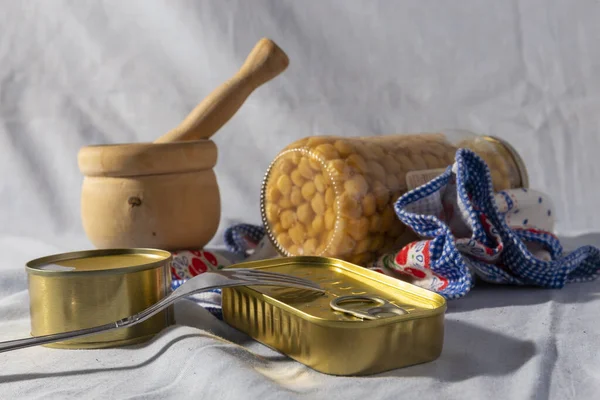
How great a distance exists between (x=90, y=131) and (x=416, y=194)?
1048mm

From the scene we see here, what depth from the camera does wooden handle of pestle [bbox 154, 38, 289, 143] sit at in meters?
1.33

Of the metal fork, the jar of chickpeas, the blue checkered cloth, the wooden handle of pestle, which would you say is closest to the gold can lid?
the jar of chickpeas

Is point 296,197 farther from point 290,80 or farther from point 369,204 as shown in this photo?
point 290,80

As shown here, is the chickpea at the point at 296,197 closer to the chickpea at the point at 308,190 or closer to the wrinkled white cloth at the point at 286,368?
the chickpea at the point at 308,190

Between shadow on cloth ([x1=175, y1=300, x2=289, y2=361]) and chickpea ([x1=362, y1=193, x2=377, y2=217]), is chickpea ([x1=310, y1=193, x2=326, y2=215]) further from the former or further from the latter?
shadow on cloth ([x1=175, y1=300, x2=289, y2=361])

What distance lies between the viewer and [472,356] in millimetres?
816

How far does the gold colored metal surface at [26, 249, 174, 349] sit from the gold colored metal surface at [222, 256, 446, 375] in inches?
4.0

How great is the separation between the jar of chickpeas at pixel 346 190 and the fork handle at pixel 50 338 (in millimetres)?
444

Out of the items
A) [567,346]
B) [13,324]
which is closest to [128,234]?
[13,324]

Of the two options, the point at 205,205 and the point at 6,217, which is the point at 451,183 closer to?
the point at 205,205

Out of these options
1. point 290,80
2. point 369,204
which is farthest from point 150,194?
point 290,80

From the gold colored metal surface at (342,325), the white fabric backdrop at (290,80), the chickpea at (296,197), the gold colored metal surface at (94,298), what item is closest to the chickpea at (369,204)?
the chickpea at (296,197)

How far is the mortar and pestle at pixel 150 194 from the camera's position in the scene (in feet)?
3.97

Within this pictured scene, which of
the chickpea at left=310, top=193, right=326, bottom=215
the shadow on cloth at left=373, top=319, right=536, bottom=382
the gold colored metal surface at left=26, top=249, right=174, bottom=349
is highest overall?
the chickpea at left=310, top=193, right=326, bottom=215
